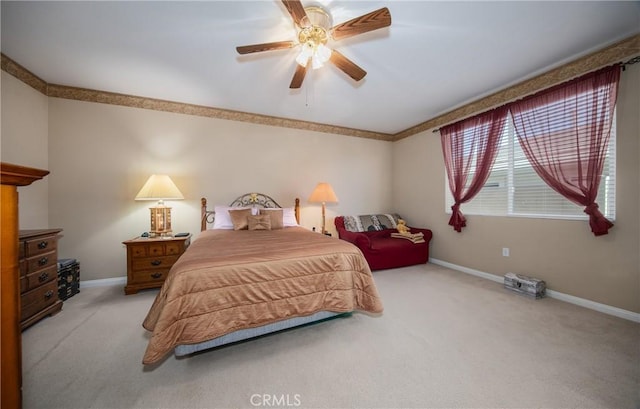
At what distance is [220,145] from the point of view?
3.70 m

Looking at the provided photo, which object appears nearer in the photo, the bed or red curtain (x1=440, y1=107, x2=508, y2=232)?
the bed

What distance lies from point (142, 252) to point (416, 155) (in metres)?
4.86

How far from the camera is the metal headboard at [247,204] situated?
11.8ft

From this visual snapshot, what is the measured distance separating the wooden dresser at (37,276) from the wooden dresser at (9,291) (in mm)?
1650

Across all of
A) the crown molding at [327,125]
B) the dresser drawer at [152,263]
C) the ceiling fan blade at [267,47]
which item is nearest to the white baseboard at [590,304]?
the crown molding at [327,125]

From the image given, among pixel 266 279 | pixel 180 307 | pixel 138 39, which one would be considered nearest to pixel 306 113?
pixel 138 39

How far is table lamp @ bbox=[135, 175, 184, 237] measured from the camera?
289cm

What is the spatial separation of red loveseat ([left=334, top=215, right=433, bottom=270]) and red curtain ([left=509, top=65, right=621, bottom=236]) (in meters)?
1.93

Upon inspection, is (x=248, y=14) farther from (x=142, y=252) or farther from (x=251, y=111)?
(x=142, y=252)

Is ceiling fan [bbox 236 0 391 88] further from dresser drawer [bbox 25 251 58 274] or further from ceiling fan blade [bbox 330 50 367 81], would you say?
dresser drawer [bbox 25 251 58 274]

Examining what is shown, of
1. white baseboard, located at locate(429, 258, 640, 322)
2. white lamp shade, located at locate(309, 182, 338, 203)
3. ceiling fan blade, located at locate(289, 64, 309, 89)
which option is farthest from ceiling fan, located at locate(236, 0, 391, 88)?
white baseboard, located at locate(429, 258, 640, 322)

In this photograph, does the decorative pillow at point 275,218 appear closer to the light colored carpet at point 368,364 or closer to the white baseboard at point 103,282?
the light colored carpet at point 368,364

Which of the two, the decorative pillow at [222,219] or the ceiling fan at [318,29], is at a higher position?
the ceiling fan at [318,29]

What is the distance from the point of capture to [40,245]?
2.17m
